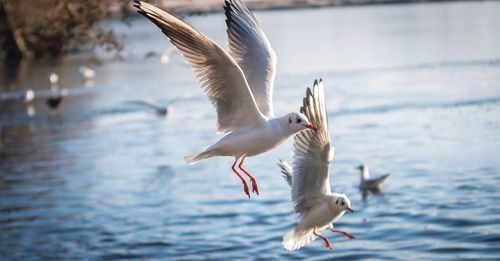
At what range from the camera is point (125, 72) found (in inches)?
1833

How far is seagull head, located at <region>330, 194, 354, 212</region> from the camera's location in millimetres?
9102

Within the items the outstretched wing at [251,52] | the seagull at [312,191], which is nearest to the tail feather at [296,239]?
the seagull at [312,191]

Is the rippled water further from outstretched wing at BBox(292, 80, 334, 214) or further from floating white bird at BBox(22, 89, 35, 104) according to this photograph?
outstretched wing at BBox(292, 80, 334, 214)

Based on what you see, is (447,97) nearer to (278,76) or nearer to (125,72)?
(278,76)

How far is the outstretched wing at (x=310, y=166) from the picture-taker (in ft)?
30.3

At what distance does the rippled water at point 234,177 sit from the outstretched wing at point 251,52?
5.69 metres

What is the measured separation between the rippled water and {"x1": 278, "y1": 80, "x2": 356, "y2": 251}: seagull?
4351 millimetres

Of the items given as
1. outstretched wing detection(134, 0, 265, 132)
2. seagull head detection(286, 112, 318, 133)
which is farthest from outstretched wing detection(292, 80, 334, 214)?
seagull head detection(286, 112, 318, 133)

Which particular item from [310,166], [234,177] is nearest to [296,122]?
[310,166]

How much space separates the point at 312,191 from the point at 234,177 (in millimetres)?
10587

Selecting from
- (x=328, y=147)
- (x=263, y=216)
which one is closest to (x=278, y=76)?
(x=263, y=216)

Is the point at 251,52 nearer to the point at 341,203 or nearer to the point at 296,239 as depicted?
the point at 341,203

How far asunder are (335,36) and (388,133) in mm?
44351

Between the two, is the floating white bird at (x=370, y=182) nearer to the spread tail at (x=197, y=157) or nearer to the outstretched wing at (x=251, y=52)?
the outstretched wing at (x=251, y=52)
